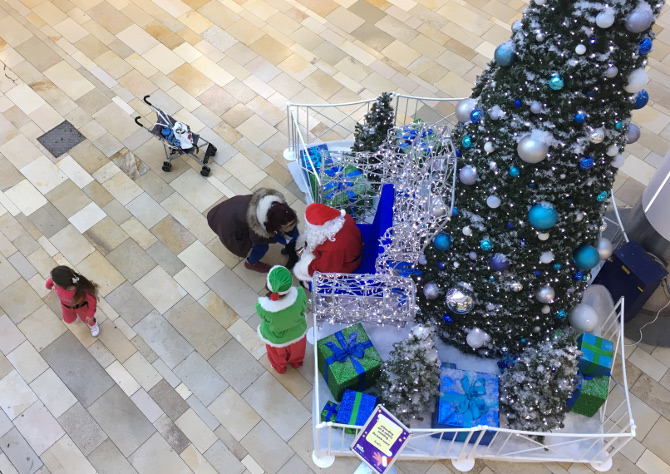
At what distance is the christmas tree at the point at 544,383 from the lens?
14.0 feet

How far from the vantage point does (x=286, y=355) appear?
197 inches

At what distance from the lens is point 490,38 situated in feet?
26.2

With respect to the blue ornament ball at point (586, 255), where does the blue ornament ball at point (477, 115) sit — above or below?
above

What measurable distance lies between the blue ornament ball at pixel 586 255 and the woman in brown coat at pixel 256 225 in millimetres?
2456

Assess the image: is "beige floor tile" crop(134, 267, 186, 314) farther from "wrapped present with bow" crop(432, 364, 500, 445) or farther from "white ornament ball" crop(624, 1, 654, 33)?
"white ornament ball" crop(624, 1, 654, 33)

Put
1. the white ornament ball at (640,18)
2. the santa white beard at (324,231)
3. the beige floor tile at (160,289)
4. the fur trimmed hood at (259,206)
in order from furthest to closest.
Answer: the beige floor tile at (160,289)
the fur trimmed hood at (259,206)
the santa white beard at (324,231)
the white ornament ball at (640,18)

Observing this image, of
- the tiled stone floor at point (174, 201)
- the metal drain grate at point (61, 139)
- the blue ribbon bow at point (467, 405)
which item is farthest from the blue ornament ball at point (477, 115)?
the metal drain grate at point (61, 139)

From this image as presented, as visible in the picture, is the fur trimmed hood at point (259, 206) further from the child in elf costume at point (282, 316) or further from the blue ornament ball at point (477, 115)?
the blue ornament ball at point (477, 115)

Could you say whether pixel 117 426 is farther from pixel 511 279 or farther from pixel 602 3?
pixel 602 3

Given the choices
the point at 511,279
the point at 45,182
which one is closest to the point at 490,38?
the point at 511,279

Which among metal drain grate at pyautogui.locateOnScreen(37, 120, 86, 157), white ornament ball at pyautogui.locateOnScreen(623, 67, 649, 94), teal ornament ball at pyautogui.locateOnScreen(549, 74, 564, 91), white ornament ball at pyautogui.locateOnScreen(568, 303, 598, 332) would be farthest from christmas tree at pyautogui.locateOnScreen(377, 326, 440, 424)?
metal drain grate at pyautogui.locateOnScreen(37, 120, 86, 157)

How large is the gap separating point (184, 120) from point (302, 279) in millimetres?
2965

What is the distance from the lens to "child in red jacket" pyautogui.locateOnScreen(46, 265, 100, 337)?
4.84m

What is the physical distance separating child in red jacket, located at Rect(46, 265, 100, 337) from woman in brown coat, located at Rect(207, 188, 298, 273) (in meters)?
1.29
